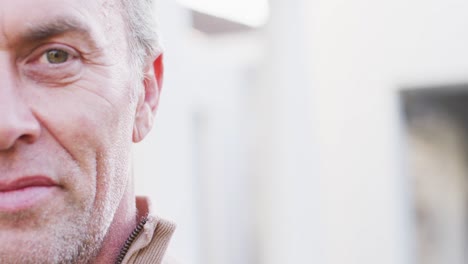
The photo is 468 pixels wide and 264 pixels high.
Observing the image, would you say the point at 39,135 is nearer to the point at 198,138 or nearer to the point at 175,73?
the point at 175,73

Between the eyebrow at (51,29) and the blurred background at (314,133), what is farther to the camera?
the blurred background at (314,133)

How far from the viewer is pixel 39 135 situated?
1232 millimetres

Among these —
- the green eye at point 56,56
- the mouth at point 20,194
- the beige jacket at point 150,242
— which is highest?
the green eye at point 56,56

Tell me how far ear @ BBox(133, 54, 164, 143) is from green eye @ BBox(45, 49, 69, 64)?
0.21 metres

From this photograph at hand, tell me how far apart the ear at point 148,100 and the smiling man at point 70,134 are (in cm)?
4

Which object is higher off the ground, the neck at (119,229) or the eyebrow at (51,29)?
the eyebrow at (51,29)

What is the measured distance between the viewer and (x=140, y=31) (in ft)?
4.94

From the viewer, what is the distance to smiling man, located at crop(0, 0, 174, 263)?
121cm

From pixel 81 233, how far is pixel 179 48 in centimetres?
237

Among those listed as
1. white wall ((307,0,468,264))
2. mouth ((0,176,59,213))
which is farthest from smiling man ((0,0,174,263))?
white wall ((307,0,468,264))

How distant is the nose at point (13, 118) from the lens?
1189 mm

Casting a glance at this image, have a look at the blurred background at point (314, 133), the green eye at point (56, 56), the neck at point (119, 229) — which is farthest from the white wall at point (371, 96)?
the green eye at point (56, 56)

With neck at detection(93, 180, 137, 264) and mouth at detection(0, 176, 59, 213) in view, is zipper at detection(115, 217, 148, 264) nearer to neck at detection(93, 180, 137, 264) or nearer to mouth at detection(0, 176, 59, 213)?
neck at detection(93, 180, 137, 264)

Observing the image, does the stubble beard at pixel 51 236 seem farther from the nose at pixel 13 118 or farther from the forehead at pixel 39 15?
the forehead at pixel 39 15
